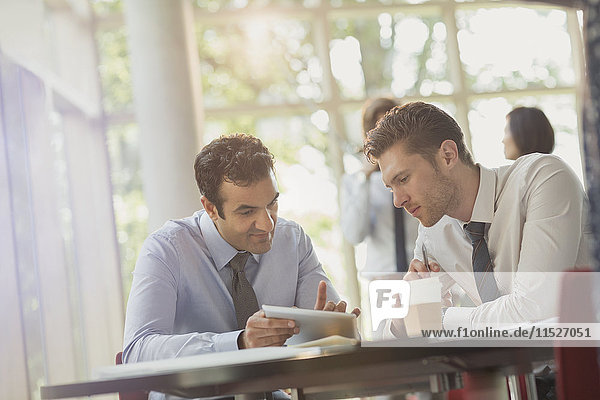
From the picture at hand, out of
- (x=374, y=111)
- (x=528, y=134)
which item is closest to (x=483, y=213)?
(x=528, y=134)

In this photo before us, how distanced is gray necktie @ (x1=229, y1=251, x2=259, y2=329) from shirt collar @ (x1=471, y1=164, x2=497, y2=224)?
705mm

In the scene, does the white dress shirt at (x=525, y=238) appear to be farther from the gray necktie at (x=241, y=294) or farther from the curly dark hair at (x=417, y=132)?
the gray necktie at (x=241, y=294)

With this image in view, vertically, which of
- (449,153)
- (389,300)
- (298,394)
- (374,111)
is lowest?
(298,394)

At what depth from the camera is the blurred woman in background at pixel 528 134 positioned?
272cm

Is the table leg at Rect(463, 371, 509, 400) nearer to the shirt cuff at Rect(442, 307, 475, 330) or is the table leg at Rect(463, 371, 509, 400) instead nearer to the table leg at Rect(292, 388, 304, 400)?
the table leg at Rect(292, 388, 304, 400)

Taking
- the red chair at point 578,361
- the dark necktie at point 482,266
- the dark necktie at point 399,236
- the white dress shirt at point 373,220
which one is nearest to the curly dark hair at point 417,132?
the dark necktie at point 482,266

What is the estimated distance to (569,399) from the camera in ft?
4.09

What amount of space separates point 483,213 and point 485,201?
37 mm

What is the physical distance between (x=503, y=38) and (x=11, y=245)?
12.9ft

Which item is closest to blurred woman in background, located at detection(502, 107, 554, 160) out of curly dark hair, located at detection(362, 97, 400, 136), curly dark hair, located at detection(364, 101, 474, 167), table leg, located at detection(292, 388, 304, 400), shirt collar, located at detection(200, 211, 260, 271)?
curly dark hair, located at detection(364, 101, 474, 167)

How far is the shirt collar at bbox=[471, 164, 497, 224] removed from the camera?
7.29ft

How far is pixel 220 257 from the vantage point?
7.71ft

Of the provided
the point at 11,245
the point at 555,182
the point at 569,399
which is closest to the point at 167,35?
the point at 11,245

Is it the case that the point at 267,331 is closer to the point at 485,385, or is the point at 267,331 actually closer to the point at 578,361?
the point at 485,385
